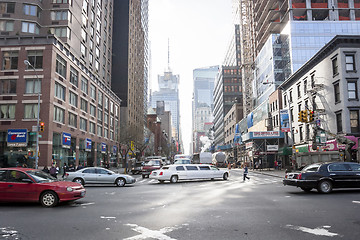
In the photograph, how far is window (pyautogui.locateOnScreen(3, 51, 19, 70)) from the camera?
118ft

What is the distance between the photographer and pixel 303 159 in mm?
32375

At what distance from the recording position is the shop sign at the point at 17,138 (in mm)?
33875

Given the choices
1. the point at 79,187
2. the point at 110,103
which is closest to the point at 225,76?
the point at 110,103

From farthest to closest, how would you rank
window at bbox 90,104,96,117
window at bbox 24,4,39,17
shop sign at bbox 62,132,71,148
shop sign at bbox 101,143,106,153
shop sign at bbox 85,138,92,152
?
shop sign at bbox 101,143,106,153 < window at bbox 90,104,96,117 < shop sign at bbox 85,138,92,152 < window at bbox 24,4,39,17 < shop sign at bbox 62,132,71,148

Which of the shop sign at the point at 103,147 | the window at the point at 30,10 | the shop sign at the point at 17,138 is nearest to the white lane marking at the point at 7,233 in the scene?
the shop sign at the point at 17,138

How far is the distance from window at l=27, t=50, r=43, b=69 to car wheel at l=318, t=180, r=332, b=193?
1306 inches

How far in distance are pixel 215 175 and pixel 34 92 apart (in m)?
24.0

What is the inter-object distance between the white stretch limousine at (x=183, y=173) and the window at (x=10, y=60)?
24.2 metres

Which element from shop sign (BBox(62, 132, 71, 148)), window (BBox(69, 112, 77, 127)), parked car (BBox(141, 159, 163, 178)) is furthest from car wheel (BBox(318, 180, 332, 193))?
window (BBox(69, 112, 77, 127))

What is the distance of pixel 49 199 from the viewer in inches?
442

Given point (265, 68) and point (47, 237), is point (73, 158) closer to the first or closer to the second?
point (47, 237)

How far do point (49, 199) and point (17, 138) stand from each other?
26.6 m

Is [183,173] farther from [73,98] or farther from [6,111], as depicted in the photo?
[73,98]

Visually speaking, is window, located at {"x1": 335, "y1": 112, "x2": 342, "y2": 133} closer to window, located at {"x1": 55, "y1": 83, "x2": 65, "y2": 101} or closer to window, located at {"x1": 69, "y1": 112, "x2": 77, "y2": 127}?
window, located at {"x1": 55, "y1": 83, "x2": 65, "y2": 101}
